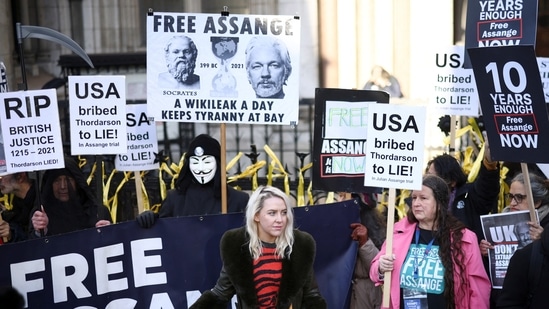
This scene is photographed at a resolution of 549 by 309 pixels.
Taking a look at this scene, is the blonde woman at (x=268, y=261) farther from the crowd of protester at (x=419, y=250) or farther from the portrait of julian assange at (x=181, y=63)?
the portrait of julian assange at (x=181, y=63)

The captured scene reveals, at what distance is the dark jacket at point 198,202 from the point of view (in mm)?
7582

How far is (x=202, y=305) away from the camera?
19.3ft

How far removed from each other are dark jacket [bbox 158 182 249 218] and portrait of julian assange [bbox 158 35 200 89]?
0.77m

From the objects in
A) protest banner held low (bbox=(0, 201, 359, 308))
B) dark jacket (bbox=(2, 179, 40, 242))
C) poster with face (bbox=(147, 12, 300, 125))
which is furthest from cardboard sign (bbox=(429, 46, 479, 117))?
dark jacket (bbox=(2, 179, 40, 242))

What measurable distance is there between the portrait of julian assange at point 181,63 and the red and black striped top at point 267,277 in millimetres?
2093

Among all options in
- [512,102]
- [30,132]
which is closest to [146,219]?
[30,132]

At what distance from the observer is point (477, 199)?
23.6ft

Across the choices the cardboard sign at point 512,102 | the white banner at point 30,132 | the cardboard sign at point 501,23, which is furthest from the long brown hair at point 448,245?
the white banner at point 30,132

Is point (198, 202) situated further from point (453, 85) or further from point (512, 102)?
point (453, 85)

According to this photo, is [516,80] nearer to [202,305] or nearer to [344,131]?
[344,131]

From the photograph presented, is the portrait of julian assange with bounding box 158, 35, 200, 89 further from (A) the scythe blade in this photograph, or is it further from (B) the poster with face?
(A) the scythe blade

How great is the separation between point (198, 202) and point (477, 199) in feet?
6.67

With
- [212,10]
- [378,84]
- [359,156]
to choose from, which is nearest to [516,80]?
[359,156]

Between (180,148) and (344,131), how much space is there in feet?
19.1
